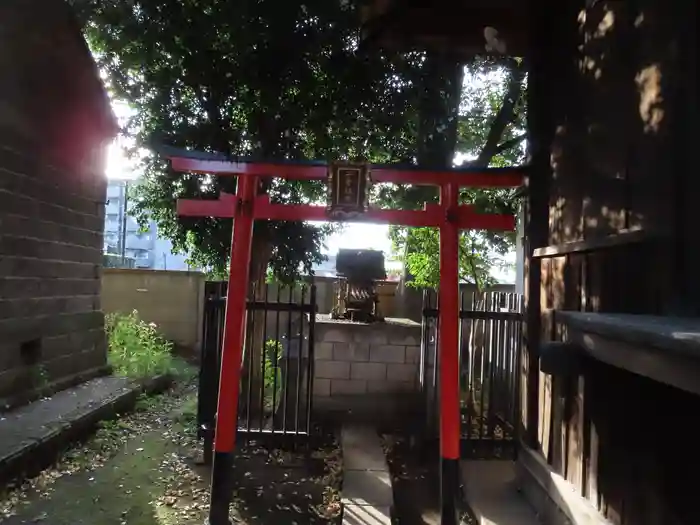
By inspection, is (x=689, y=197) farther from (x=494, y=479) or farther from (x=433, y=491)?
(x=433, y=491)

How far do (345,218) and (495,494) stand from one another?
289 centimetres

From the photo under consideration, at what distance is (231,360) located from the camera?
16.9ft

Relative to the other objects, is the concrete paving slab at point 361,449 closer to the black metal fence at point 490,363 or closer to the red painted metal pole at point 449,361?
the black metal fence at point 490,363

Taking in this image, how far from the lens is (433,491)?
237 inches

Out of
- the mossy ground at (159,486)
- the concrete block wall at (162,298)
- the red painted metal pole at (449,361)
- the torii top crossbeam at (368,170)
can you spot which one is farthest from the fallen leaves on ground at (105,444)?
the concrete block wall at (162,298)

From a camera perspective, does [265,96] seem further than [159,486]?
Yes

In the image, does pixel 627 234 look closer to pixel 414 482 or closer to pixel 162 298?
pixel 414 482

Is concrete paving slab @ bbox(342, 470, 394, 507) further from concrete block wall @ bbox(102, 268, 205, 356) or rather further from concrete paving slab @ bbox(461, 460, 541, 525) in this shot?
concrete block wall @ bbox(102, 268, 205, 356)

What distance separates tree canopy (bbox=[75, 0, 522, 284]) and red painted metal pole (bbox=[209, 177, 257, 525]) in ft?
3.86

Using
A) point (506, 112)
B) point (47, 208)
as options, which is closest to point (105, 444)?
point (47, 208)

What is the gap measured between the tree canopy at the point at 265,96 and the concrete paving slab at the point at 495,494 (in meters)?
3.97

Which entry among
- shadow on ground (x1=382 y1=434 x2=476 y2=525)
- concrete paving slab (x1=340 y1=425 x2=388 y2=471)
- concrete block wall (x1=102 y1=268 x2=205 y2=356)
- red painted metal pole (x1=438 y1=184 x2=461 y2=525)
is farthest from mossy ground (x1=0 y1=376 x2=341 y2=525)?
concrete block wall (x1=102 y1=268 x2=205 y2=356)

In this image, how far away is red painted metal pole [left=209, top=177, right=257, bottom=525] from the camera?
4.88 m

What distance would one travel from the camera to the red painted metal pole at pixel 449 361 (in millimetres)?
4855
